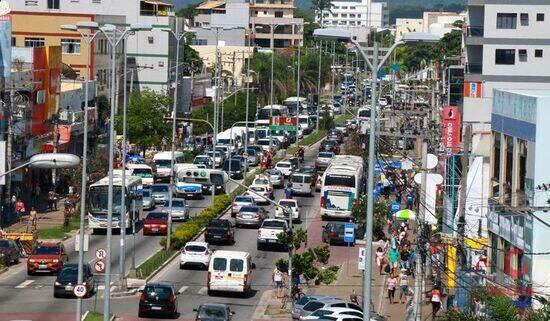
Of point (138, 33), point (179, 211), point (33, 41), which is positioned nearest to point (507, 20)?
point (179, 211)

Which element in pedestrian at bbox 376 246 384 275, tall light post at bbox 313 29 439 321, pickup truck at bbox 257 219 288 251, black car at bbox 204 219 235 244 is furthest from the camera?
black car at bbox 204 219 235 244

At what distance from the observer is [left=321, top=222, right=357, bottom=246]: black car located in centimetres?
7606

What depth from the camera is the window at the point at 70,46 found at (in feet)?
416

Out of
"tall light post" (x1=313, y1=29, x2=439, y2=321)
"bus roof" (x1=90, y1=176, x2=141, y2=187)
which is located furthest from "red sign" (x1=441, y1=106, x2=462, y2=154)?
"tall light post" (x1=313, y1=29, x2=439, y2=321)

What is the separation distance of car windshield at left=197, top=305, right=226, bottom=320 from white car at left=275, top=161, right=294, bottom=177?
53159mm

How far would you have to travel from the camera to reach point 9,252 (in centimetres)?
6656

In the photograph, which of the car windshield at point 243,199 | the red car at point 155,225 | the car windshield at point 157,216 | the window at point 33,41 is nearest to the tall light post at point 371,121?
the red car at point 155,225

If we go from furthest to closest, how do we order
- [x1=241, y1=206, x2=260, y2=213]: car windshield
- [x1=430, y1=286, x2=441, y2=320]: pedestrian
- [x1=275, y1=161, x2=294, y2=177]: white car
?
[x1=275, y1=161, x2=294, y2=177]: white car → [x1=241, y1=206, x2=260, y2=213]: car windshield → [x1=430, y1=286, x2=441, y2=320]: pedestrian

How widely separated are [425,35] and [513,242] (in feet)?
51.2

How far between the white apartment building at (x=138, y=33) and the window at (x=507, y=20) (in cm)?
5278

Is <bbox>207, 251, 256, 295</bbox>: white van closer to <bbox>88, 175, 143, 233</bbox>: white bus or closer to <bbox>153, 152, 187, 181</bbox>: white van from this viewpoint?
<bbox>88, 175, 143, 233</bbox>: white bus

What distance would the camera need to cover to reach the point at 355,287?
210ft

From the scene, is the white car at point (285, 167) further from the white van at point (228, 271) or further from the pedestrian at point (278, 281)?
the white van at point (228, 271)

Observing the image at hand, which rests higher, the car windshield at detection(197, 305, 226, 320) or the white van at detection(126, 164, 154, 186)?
the white van at detection(126, 164, 154, 186)
